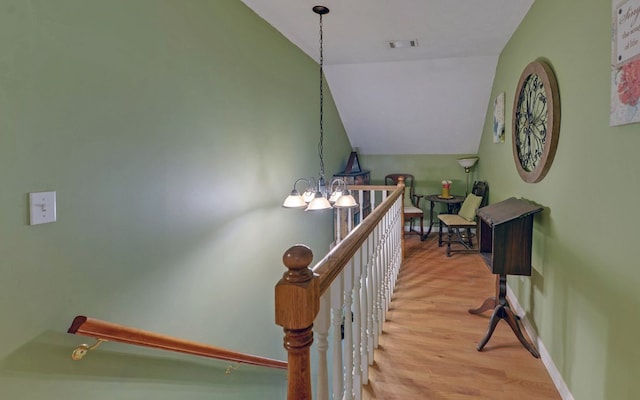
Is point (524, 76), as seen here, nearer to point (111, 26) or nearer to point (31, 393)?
point (111, 26)

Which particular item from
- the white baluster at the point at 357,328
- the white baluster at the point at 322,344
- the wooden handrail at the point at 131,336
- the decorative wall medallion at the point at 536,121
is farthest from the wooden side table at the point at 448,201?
the white baluster at the point at 322,344

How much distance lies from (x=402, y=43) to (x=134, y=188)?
3.02 m

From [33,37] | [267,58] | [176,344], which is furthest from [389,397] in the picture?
[267,58]

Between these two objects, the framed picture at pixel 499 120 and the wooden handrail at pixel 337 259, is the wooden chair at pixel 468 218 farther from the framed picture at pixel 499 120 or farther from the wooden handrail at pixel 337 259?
the wooden handrail at pixel 337 259

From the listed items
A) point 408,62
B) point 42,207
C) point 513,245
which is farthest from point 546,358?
point 408,62

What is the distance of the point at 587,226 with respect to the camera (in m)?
1.68

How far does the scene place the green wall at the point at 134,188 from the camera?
128 cm

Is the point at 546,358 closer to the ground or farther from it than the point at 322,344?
closer to the ground

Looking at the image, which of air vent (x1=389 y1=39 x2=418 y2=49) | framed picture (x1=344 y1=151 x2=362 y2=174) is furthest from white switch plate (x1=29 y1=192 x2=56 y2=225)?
framed picture (x1=344 y1=151 x2=362 y2=174)

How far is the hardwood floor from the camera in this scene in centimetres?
192

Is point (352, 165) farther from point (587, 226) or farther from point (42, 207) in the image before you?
point (42, 207)

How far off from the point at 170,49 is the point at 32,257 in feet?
4.13

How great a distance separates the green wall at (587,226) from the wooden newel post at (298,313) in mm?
1232

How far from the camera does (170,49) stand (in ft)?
6.48
